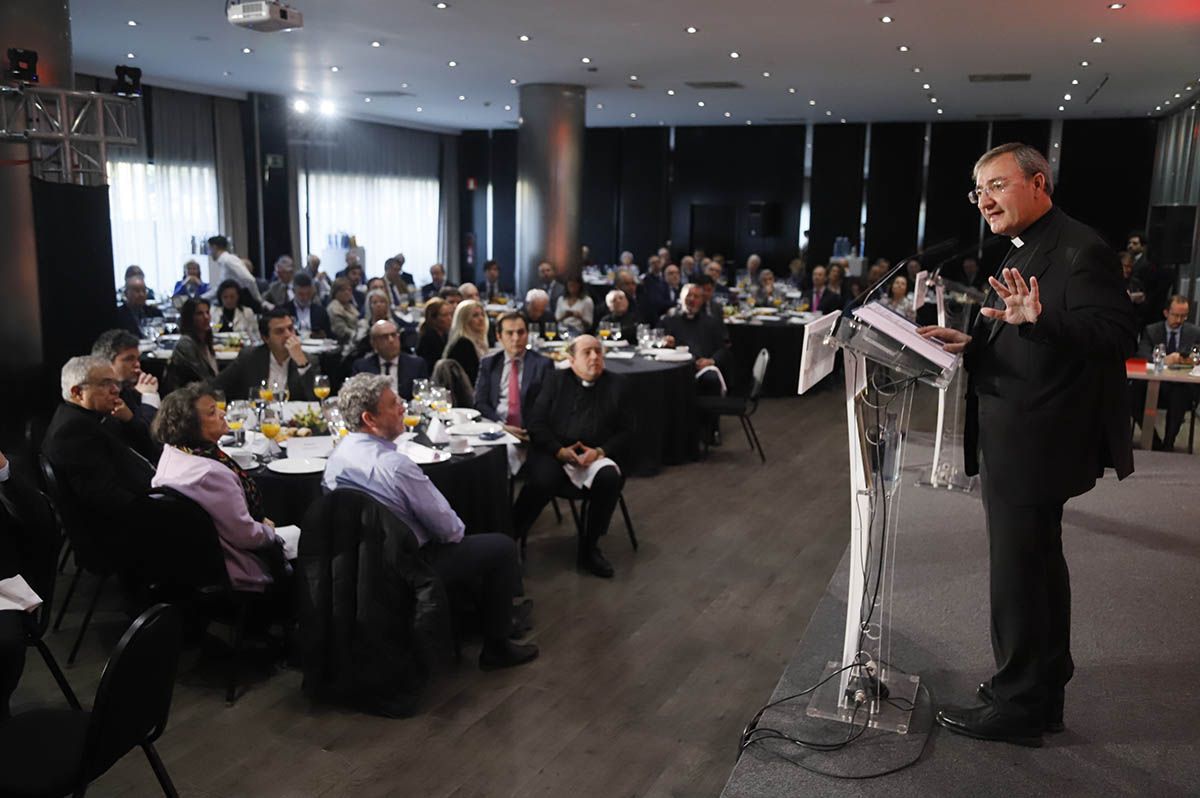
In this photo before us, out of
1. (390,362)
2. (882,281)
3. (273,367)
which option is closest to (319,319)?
(273,367)

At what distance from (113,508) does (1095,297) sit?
360cm

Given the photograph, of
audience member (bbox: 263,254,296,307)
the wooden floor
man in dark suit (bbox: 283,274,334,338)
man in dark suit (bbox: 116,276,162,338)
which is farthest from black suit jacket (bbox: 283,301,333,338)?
the wooden floor

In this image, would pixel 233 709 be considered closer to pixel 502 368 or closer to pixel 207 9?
pixel 502 368

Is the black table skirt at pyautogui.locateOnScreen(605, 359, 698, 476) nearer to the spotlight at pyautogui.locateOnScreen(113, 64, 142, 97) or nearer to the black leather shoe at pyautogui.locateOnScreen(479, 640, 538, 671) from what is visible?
the black leather shoe at pyautogui.locateOnScreen(479, 640, 538, 671)

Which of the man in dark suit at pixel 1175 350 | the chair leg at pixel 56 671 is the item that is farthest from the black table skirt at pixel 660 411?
the chair leg at pixel 56 671

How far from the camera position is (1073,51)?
1103 centimetres

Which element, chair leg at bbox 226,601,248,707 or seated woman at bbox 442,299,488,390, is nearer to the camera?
chair leg at bbox 226,601,248,707

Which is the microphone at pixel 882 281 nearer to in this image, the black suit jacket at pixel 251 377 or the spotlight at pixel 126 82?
the black suit jacket at pixel 251 377

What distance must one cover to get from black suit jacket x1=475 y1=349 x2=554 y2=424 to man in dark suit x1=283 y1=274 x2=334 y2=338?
13.5 ft

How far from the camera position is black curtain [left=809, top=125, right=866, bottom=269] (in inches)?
837

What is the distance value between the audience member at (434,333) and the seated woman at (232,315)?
2470 millimetres

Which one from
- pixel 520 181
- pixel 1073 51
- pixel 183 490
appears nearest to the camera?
pixel 183 490

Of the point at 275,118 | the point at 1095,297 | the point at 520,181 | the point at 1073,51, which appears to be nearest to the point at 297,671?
the point at 1095,297

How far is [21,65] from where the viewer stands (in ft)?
19.4
